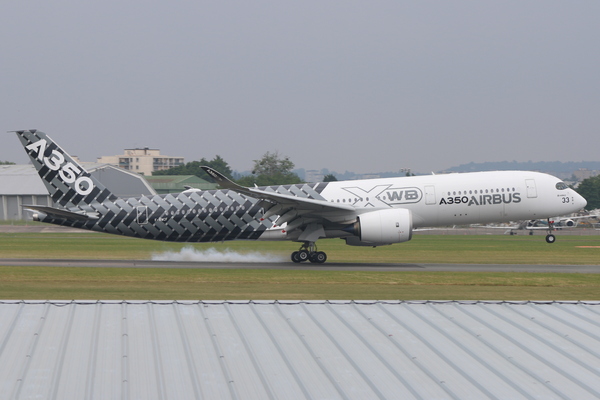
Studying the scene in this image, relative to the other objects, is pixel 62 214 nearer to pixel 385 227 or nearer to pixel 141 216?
pixel 141 216

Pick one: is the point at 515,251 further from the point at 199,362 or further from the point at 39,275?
the point at 199,362

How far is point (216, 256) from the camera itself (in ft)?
137

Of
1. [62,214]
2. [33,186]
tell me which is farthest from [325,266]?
[33,186]

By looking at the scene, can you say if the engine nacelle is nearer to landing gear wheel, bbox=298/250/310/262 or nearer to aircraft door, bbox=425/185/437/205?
aircraft door, bbox=425/185/437/205

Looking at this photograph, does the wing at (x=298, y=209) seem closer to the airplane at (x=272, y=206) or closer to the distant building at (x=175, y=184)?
the airplane at (x=272, y=206)

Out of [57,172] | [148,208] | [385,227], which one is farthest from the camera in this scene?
[57,172]

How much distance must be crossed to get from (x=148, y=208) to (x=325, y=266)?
32.6 ft

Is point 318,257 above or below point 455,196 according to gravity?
below

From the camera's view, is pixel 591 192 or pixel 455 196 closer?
pixel 455 196

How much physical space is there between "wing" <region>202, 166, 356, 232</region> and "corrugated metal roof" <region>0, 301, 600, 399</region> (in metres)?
24.0

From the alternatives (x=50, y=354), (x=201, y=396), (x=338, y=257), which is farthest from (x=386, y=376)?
(x=338, y=257)

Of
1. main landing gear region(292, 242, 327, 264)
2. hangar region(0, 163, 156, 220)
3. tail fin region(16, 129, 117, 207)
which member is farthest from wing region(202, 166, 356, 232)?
hangar region(0, 163, 156, 220)

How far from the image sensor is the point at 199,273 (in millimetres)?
32594

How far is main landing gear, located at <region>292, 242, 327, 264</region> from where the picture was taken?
37094mm
